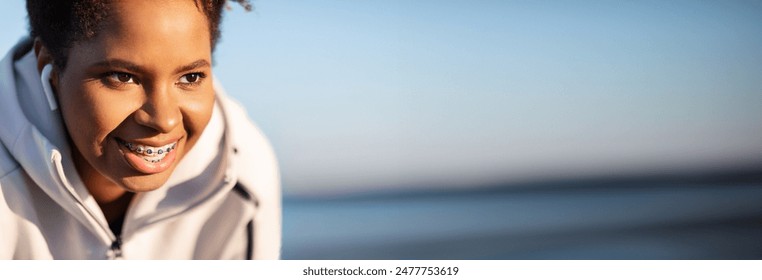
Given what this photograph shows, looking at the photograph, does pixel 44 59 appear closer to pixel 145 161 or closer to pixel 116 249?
pixel 145 161

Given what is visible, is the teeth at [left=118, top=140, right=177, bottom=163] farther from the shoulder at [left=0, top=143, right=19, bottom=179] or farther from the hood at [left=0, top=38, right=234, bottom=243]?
the shoulder at [left=0, top=143, right=19, bottom=179]

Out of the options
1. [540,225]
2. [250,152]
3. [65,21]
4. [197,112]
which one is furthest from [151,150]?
[540,225]

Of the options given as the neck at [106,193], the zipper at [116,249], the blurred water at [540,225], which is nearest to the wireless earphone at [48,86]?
the neck at [106,193]

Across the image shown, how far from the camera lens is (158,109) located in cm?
193

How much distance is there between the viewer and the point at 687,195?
2.19 metres

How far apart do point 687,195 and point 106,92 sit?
1.51 meters

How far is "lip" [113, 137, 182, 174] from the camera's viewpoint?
6.48 ft

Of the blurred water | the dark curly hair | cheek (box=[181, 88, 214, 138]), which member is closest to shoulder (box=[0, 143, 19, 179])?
the dark curly hair

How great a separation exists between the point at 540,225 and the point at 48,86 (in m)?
1.28

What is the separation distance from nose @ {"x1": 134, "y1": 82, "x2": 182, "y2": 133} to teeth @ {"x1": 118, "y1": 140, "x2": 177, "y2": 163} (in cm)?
6

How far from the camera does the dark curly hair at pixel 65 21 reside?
1896 mm

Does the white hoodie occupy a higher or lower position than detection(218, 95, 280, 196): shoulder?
lower
